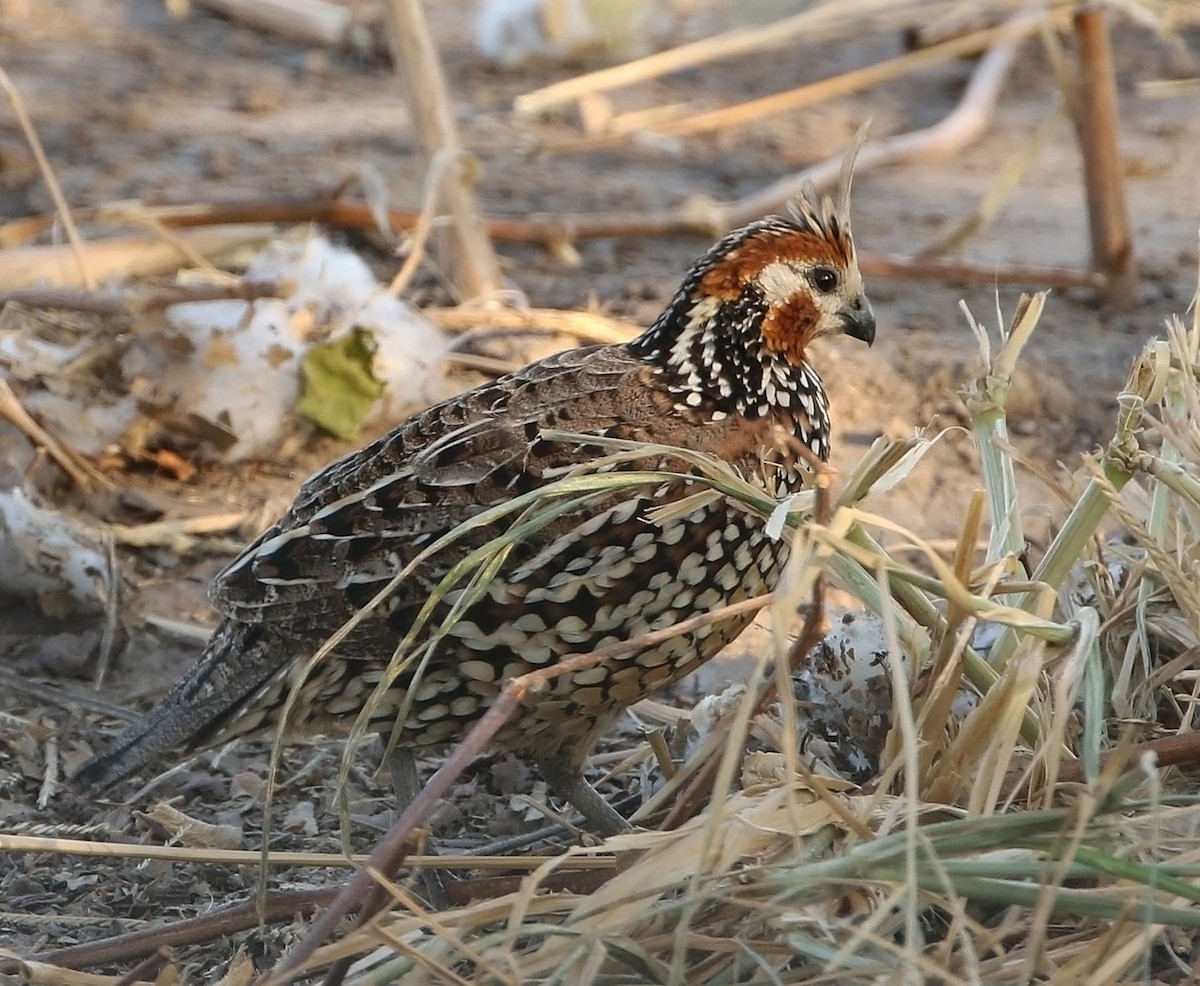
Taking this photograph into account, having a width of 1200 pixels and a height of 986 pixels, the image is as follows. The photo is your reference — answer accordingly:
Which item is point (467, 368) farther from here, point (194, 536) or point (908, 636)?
point (908, 636)

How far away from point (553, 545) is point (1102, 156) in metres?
3.36

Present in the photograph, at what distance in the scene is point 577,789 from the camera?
11.1ft

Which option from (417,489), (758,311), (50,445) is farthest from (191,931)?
(50,445)

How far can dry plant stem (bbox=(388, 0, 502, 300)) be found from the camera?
532cm

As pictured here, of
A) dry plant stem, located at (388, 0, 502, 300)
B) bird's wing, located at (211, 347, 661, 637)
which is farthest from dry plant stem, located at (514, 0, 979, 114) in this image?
bird's wing, located at (211, 347, 661, 637)

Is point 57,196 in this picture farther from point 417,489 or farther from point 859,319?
point 859,319

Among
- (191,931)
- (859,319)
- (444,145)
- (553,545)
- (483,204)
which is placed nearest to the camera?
(191,931)

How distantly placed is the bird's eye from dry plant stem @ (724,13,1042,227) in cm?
283

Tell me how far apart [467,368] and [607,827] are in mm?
2188

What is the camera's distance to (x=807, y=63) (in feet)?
28.9

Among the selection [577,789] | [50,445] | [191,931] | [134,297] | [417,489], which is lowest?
[577,789]

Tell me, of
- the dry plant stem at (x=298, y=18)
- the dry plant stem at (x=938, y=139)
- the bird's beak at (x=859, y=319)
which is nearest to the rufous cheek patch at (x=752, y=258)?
the bird's beak at (x=859, y=319)

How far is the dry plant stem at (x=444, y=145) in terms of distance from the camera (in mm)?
5320

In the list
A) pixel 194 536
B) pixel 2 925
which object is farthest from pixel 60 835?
pixel 194 536
